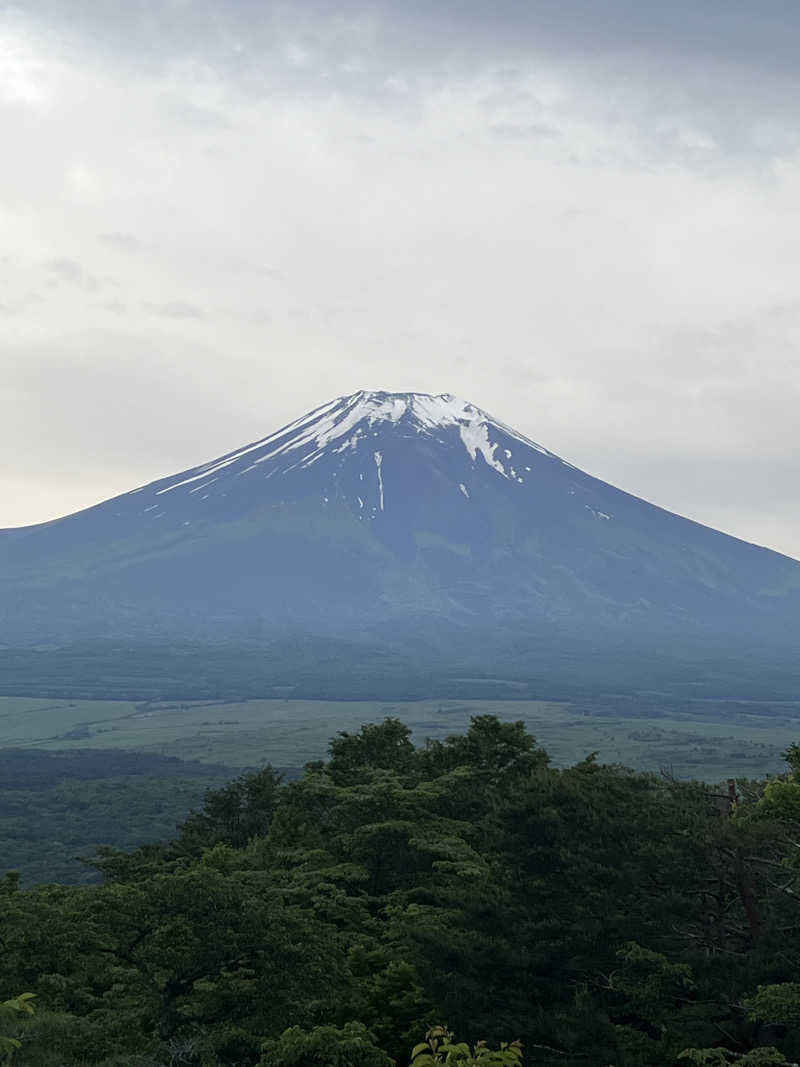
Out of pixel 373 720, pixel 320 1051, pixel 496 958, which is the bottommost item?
pixel 373 720

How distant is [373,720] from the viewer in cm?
15938

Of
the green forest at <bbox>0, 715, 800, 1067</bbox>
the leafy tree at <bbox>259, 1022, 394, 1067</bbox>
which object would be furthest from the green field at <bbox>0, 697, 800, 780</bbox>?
the leafy tree at <bbox>259, 1022, 394, 1067</bbox>

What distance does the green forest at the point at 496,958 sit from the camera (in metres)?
16.2

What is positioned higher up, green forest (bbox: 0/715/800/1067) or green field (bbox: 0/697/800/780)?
green forest (bbox: 0/715/800/1067)

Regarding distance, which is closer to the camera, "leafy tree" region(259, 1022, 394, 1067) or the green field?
"leafy tree" region(259, 1022, 394, 1067)

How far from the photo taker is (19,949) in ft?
58.4

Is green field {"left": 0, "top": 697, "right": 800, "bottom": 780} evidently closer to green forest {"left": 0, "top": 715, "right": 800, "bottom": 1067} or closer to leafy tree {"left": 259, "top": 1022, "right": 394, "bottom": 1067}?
green forest {"left": 0, "top": 715, "right": 800, "bottom": 1067}

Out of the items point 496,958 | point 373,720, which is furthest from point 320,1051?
point 373,720

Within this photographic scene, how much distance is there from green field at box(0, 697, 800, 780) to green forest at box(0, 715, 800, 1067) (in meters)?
92.2

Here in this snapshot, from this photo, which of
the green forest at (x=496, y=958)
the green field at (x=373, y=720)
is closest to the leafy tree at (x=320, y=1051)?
the green forest at (x=496, y=958)

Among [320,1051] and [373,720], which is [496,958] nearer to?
[320,1051]

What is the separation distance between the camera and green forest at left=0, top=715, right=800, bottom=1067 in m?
16.2

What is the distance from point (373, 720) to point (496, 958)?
143 metres

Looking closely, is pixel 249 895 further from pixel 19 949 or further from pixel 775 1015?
pixel 775 1015
